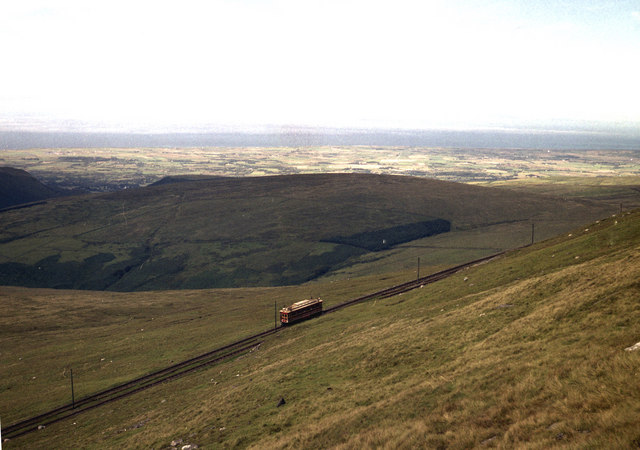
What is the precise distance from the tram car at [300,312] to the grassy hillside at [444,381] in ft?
43.7

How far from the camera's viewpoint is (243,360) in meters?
62.3

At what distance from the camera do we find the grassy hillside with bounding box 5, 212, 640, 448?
65.0 ft

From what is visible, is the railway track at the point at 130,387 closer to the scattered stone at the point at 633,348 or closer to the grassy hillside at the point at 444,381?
the grassy hillside at the point at 444,381

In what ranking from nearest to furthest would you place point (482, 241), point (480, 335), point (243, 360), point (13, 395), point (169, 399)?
point (480, 335) < point (169, 399) < point (243, 360) < point (13, 395) < point (482, 241)

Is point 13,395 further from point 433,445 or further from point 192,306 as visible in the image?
point 433,445

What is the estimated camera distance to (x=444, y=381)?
2859 cm

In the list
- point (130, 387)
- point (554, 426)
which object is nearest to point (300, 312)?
point (130, 387)

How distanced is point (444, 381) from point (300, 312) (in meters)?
55.2

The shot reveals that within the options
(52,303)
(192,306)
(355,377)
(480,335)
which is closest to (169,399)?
(355,377)

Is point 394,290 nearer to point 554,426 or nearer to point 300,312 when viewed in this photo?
point 300,312

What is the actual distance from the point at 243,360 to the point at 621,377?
51.7 m

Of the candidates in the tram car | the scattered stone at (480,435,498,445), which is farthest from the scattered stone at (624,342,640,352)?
the tram car

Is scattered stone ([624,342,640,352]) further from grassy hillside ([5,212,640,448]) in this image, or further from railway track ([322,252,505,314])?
railway track ([322,252,505,314])

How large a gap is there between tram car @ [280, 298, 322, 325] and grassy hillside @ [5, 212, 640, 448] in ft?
43.7
